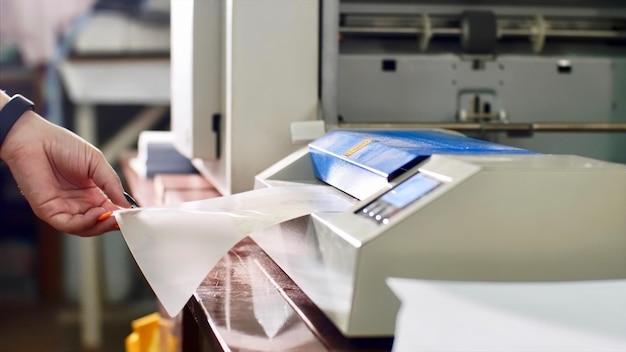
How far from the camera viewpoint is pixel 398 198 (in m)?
0.68

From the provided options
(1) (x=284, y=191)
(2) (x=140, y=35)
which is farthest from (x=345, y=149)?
(2) (x=140, y=35)

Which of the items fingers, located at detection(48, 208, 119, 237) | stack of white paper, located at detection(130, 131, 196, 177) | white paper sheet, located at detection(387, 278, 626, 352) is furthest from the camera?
stack of white paper, located at detection(130, 131, 196, 177)

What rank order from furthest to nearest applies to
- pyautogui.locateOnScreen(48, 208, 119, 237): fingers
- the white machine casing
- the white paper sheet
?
1. the white machine casing
2. pyautogui.locateOnScreen(48, 208, 119, 237): fingers
3. the white paper sheet

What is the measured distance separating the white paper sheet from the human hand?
42 centimetres

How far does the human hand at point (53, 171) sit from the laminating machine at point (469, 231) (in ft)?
0.98

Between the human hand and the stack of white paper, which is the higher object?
the human hand

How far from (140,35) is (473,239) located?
87.1 inches

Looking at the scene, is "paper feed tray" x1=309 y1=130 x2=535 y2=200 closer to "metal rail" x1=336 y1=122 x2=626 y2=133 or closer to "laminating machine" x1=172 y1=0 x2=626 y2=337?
"laminating machine" x1=172 y1=0 x2=626 y2=337

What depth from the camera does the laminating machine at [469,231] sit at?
0.63m

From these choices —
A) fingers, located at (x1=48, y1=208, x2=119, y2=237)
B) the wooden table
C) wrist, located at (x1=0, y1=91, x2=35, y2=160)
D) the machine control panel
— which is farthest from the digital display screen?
wrist, located at (x1=0, y1=91, x2=35, y2=160)

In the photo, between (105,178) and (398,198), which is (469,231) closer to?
(398,198)

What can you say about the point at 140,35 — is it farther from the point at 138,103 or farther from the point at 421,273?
the point at 421,273

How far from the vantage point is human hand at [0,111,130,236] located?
0.90m

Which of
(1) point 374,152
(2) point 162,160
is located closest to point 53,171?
(1) point 374,152
